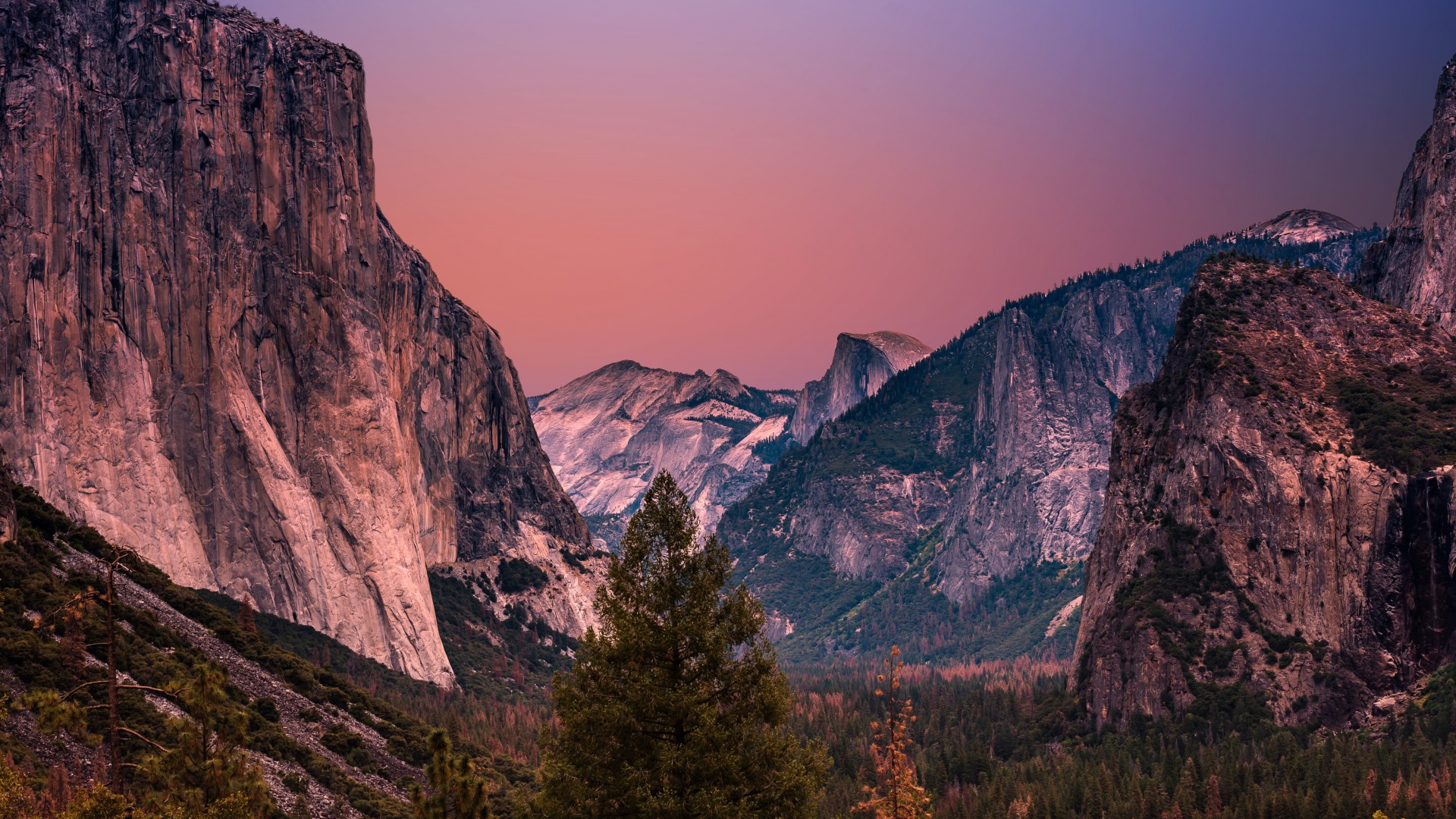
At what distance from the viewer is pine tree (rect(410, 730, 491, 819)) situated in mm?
47531

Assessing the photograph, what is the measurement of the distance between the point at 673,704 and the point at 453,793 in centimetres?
931

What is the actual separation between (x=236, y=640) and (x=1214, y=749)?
134058 mm

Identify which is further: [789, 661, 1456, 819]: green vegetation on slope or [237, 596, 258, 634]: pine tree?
[237, 596, 258, 634]: pine tree

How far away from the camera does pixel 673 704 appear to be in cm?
4506

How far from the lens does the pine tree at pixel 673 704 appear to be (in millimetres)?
44531

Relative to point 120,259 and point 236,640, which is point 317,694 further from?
point 120,259

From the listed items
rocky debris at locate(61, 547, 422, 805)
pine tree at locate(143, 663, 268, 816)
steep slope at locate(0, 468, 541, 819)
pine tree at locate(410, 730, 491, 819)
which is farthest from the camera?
rocky debris at locate(61, 547, 422, 805)

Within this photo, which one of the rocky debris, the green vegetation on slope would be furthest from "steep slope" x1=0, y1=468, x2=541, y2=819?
the green vegetation on slope

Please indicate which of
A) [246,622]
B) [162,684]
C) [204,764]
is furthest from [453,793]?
[246,622]

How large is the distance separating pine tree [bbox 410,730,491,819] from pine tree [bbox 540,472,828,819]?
334 cm

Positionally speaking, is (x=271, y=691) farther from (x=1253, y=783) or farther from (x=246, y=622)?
(x=1253, y=783)

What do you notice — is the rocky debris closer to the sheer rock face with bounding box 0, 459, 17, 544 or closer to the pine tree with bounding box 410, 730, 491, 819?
the sheer rock face with bounding box 0, 459, 17, 544

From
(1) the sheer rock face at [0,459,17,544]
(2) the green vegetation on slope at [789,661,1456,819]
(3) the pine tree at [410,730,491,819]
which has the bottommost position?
(2) the green vegetation on slope at [789,661,1456,819]

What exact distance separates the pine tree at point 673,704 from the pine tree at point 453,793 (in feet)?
10.9
